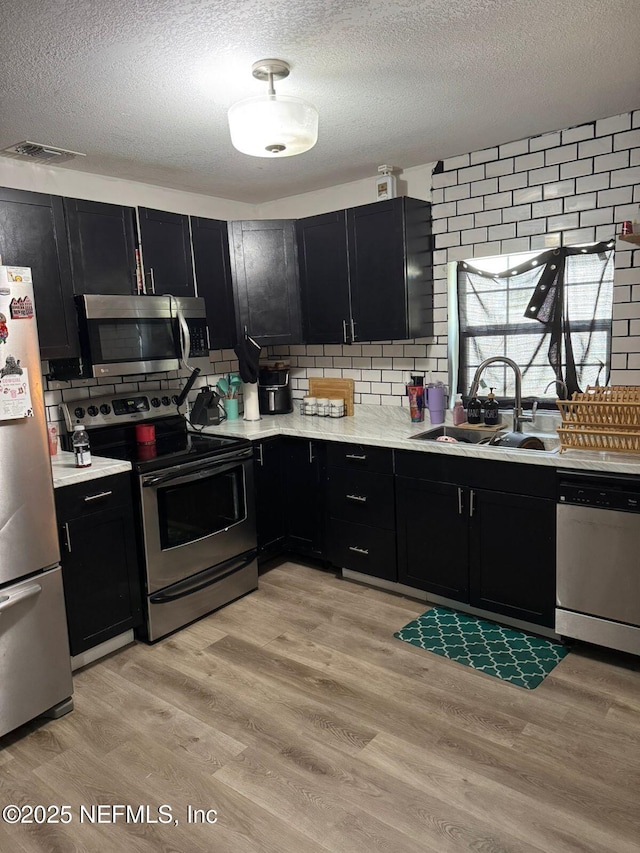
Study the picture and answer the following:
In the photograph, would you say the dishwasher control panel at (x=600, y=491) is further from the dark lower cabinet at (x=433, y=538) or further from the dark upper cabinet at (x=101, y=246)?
the dark upper cabinet at (x=101, y=246)

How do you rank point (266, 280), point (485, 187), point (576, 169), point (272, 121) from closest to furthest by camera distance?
point (272, 121) → point (576, 169) → point (485, 187) → point (266, 280)

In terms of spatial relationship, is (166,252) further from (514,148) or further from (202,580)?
(514,148)

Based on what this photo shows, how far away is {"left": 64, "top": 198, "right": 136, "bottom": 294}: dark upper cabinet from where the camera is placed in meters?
3.04

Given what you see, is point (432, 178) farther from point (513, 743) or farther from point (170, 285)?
point (513, 743)

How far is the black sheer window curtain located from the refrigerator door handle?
2.51 meters

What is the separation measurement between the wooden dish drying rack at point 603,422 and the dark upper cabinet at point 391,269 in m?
1.11

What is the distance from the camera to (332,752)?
216cm

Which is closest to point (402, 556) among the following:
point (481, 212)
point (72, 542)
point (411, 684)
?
point (411, 684)

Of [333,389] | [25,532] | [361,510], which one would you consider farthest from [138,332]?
[361,510]

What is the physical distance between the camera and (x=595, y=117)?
2.90 metres

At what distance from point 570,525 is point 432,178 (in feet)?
7.01

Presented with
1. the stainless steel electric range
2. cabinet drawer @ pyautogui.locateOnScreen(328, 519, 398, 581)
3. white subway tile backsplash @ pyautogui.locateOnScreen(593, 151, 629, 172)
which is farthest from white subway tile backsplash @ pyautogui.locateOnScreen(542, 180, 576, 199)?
the stainless steel electric range

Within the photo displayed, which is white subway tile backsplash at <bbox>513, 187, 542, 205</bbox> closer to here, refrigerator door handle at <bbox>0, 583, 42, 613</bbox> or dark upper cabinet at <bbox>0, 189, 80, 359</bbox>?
dark upper cabinet at <bbox>0, 189, 80, 359</bbox>

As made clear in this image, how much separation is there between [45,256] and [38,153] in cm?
58
